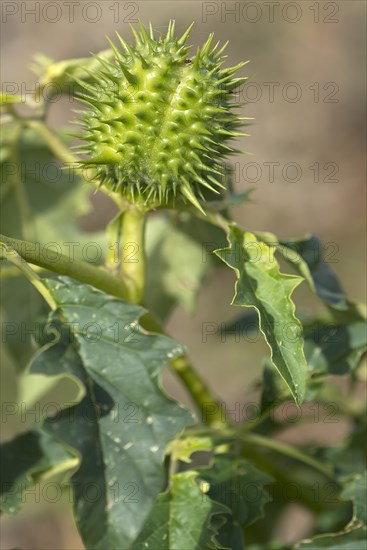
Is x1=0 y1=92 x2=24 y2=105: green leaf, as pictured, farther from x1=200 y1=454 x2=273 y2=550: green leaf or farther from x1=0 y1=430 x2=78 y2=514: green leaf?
x1=200 y1=454 x2=273 y2=550: green leaf

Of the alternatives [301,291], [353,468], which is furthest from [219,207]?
[301,291]

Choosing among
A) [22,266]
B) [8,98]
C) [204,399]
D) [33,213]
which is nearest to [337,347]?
[204,399]

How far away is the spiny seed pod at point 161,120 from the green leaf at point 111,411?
25 centimetres

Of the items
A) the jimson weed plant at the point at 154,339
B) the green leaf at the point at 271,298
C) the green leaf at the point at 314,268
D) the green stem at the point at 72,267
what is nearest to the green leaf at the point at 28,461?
the jimson weed plant at the point at 154,339

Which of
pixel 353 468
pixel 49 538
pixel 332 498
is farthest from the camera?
pixel 49 538

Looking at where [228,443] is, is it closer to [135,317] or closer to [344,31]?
[135,317]

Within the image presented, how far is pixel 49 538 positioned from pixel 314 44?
3.63 m

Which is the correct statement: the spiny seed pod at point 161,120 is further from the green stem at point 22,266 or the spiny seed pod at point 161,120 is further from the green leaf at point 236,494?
the green leaf at point 236,494

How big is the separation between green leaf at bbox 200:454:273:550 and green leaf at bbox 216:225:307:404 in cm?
31

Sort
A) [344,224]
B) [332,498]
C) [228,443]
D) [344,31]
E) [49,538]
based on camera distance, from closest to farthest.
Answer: [228,443] → [332,498] → [49,538] → [344,224] → [344,31]

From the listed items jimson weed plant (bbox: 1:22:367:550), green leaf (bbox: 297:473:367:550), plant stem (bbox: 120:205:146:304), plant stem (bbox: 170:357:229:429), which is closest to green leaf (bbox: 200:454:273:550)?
jimson weed plant (bbox: 1:22:367:550)

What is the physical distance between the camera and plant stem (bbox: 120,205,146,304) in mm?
1589

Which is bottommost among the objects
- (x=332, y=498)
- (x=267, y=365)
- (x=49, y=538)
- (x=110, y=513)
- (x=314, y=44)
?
(x=49, y=538)

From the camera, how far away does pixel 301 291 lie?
4422 mm
